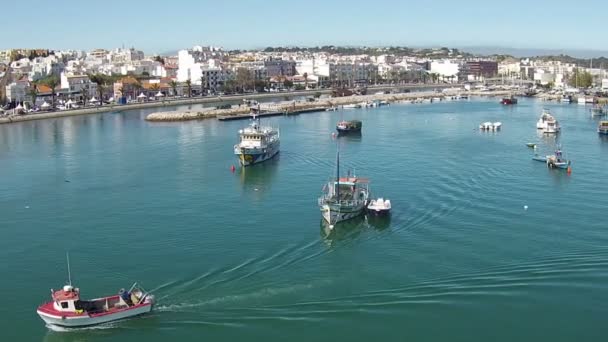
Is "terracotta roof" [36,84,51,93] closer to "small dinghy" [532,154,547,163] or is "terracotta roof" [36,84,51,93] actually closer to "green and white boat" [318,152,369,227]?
"small dinghy" [532,154,547,163]

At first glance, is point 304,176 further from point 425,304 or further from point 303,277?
point 425,304

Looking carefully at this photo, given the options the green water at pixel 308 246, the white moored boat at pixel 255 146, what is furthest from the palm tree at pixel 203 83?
the white moored boat at pixel 255 146

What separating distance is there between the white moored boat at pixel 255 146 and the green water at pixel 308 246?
471mm

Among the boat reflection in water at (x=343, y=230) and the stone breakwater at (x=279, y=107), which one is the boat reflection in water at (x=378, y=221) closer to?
the boat reflection in water at (x=343, y=230)

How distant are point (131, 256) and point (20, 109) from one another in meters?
23.8

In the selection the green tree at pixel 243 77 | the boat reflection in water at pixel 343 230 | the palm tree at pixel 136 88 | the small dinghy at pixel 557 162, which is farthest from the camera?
the green tree at pixel 243 77

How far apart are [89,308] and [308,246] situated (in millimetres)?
3448

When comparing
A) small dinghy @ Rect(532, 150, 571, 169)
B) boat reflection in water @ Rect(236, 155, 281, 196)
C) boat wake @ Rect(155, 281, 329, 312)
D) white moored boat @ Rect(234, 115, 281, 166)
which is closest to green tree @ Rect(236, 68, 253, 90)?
white moored boat @ Rect(234, 115, 281, 166)

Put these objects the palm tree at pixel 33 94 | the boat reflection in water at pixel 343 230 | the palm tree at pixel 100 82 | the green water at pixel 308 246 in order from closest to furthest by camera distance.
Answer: the green water at pixel 308 246
the boat reflection in water at pixel 343 230
the palm tree at pixel 33 94
the palm tree at pixel 100 82

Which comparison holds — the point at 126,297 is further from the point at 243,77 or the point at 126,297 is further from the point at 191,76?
the point at 191,76

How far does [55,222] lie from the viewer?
11.3 m

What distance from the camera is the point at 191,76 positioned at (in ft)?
154

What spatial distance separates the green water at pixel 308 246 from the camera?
7.30m

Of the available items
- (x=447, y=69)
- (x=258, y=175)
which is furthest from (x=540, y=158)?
(x=447, y=69)
